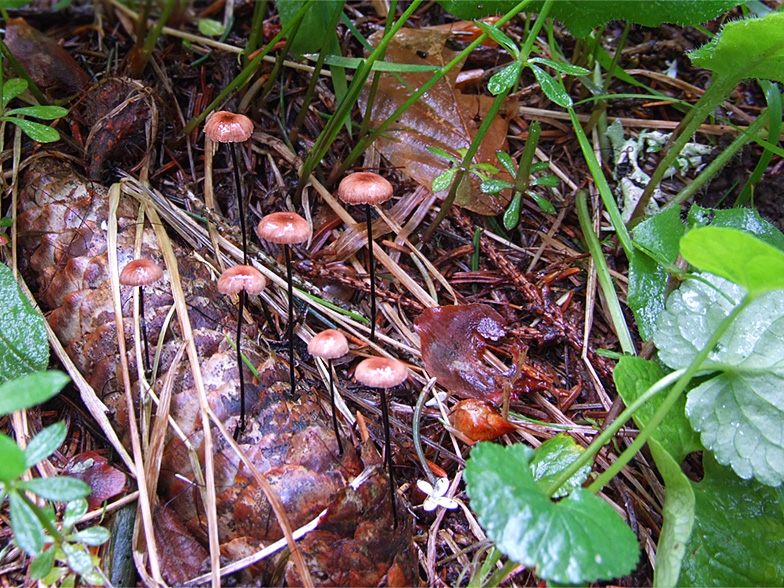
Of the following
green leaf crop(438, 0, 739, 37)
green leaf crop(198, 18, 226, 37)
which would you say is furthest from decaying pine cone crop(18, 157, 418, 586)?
green leaf crop(438, 0, 739, 37)

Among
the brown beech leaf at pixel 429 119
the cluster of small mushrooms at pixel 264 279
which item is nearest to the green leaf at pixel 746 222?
the brown beech leaf at pixel 429 119

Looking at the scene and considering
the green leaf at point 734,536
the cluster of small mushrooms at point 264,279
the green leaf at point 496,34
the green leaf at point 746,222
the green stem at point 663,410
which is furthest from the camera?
the green leaf at point 746,222

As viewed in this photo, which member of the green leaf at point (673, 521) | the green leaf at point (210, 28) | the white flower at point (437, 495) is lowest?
the white flower at point (437, 495)

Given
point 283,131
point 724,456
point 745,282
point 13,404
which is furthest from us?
point 283,131

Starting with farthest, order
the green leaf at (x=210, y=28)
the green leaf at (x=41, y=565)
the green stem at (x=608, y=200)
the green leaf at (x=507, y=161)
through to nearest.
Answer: the green leaf at (x=210, y=28) → the green leaf at (x=507, y=161) → the green stem at (x=608, y=200) → the green leaf at (x=41, y=565)

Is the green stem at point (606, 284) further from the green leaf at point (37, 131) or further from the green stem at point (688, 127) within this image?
the green leaf at point (37, 131)

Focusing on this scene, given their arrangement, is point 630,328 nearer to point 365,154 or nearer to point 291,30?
point 365,154

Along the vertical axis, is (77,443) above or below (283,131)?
below

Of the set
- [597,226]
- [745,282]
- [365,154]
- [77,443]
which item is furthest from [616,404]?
[77,443]
